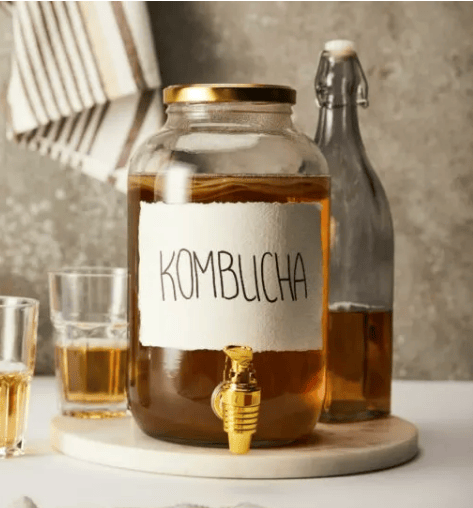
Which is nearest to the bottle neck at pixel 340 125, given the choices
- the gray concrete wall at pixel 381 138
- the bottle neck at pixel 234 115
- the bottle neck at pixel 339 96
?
the bottle neck at pixel 339 96

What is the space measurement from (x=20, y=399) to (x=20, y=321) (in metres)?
0.06

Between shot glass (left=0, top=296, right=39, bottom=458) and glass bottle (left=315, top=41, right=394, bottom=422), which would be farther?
glass bottle (left=315, top=41, right=394, bottom=422)

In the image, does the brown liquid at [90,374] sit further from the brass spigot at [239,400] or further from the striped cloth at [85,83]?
the striped cloth at [85,83]

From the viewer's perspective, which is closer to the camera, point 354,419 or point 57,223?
point 354,419

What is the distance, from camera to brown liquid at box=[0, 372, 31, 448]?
2.32ft

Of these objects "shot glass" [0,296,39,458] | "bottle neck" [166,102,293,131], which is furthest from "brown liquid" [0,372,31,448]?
"bottle neck" [166,102,293,131]

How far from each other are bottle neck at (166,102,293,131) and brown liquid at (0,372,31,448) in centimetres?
23

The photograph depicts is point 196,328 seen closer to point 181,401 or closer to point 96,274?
point 181,401

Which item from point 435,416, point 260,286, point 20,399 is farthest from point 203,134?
point 435,416

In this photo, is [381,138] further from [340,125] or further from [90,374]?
[90,374]

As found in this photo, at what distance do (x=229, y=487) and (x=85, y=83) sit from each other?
590mm

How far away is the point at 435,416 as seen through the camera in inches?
35.7

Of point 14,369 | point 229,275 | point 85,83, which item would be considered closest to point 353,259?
point 229,275

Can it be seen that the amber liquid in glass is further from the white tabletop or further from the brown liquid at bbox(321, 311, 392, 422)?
the brown liquid at bbox(321, 311, 392, 422)
